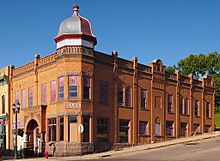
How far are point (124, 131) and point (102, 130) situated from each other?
3506mm

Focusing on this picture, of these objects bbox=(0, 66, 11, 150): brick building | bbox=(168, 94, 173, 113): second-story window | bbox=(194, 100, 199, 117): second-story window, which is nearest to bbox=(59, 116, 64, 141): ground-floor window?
bbox=(0, 66, 11, 150): brick building

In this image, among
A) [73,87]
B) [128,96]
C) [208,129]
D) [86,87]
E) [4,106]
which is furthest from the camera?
[208,129]

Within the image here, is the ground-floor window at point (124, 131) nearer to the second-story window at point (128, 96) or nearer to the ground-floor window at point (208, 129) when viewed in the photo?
the second-story window at point (128, 96)

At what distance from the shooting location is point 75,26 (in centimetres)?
3962

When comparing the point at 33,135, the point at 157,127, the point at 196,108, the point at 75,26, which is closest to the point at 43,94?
the point at 33,135

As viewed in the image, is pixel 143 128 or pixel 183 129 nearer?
pixel 143 128

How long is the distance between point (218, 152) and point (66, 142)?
12735 mm

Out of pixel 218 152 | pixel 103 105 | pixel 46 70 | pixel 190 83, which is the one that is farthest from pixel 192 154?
pixel 190 83

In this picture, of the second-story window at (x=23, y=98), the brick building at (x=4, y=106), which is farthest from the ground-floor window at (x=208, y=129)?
the brick building at (x=4, y=106)

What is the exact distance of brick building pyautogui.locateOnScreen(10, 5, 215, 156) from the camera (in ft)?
127

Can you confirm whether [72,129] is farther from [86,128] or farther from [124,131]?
[124,131]

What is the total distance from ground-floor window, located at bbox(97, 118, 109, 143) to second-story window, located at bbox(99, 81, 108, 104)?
1.80 metres

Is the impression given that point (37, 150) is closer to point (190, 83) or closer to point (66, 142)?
point (66, 142)

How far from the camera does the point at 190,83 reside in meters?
53.9
